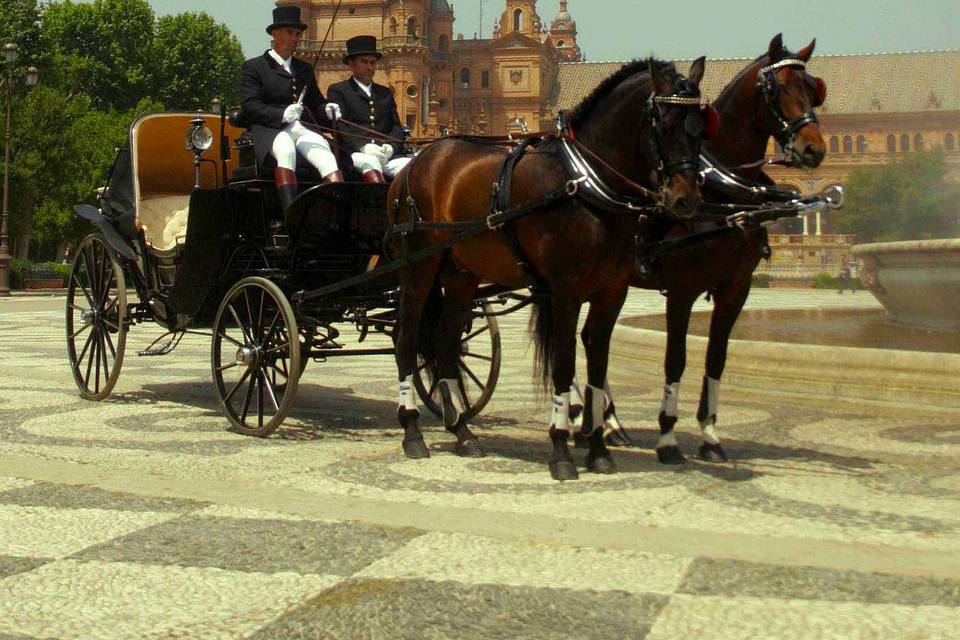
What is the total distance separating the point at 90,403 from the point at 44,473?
2637 millimetres

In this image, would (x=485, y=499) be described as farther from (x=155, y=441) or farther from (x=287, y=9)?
(x=287, y=9)

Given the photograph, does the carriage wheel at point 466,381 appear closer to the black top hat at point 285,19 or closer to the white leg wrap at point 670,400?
the white leg wrap at point 670,400

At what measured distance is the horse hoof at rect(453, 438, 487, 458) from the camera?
643 cm

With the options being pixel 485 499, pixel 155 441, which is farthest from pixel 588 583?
pixel 155 441

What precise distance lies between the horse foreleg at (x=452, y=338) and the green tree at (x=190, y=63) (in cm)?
6246

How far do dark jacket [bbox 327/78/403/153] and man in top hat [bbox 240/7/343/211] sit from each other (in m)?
0.12

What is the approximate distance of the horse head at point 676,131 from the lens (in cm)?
535

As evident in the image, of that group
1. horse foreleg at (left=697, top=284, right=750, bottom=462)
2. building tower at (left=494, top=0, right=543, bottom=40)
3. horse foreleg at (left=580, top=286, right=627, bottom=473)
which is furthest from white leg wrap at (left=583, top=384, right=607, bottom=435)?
building tower at (left=494, top=0, right=543, bottom=40)

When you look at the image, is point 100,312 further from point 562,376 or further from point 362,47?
point 562,376

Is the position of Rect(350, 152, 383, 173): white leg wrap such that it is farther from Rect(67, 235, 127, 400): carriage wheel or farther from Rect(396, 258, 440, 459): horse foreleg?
Rect(67, 235, 127, 400): carriage wheel

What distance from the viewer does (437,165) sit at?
659 centimetres

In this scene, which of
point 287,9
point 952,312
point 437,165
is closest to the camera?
point 437,165

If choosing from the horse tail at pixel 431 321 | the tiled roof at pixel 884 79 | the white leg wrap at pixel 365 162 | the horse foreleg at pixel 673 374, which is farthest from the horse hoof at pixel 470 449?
the tiled roof at pixel 884 79

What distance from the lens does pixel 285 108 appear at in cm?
752
